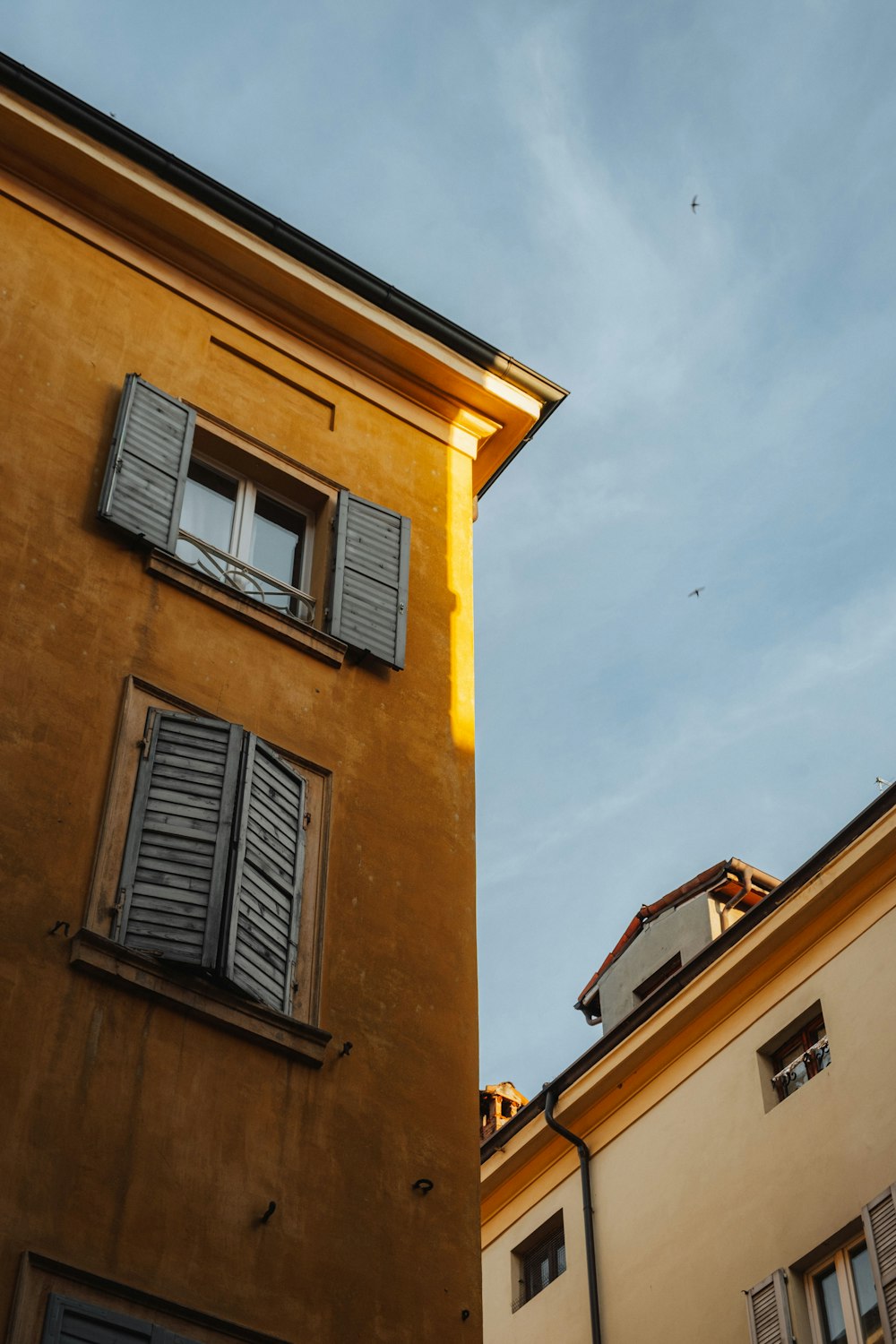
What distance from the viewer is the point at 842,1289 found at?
14.9 metres

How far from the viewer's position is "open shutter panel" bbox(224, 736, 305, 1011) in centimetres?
1009

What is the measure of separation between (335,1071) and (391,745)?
275 cm

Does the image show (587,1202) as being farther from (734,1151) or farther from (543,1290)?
(734,1151)

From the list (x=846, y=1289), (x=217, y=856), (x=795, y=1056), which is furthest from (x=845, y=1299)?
(x=217, y=856)

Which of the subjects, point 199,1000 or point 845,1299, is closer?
point 199,1000

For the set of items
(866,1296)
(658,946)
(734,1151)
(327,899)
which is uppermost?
(658,946)

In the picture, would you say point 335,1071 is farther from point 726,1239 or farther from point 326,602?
point 726,1239

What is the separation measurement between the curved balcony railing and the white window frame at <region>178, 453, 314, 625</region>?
0.02 metres

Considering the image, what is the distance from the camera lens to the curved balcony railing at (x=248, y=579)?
1270 centimetres

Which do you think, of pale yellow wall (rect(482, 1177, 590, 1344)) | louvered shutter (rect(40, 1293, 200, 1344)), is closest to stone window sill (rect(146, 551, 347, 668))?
louvered shutter (rect(40, 1293, 200, 1344))

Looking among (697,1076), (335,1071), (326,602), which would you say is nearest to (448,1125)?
(335,1071)

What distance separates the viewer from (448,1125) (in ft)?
33.8

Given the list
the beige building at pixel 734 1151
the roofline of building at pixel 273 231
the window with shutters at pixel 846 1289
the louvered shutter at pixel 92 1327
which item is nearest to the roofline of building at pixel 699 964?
the beige building at pixel 734 1151

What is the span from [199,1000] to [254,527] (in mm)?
4760
